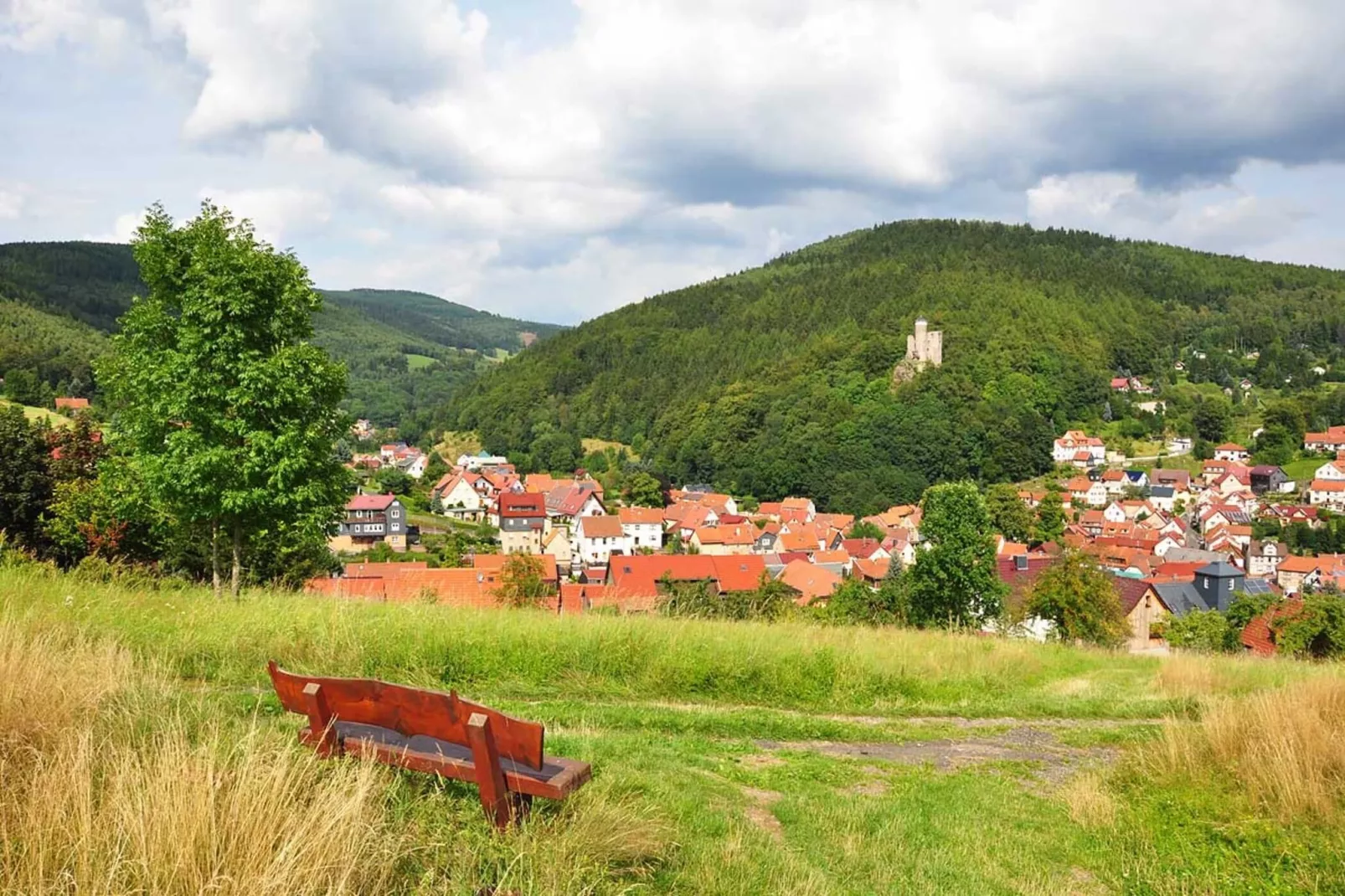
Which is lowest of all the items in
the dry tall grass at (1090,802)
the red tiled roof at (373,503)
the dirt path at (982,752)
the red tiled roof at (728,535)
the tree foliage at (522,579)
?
the red tiled roof at (728,535)

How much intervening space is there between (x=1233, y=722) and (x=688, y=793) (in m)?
4.45

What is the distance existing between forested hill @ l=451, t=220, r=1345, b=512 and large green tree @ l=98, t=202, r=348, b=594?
88806 millimetres

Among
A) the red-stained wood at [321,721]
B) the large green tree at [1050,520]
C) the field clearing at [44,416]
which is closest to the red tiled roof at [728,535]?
the large green tree at [1050,520]

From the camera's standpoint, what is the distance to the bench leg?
3383 millimetres

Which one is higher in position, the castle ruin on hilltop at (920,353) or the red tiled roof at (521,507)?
the castle ruin on hilltop at (920,353)

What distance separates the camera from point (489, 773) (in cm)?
346

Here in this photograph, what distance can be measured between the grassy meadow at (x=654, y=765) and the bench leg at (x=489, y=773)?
11 cm

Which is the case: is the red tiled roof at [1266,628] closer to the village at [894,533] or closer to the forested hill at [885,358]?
the village at [894,533]

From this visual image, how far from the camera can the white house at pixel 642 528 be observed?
249ft

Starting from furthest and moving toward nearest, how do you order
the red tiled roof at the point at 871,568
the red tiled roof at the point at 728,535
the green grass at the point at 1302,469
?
the green grass at the point at 1302,469 < the red tiled roof at the point at 728,535 < the red tiled roof at the point at 871,568

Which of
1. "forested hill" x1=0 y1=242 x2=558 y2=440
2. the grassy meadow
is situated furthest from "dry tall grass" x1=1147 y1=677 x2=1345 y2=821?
"forested hill" x1=0 y1=242 x2=558 y2=440

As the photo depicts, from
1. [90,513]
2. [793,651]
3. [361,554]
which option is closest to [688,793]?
[793,651]

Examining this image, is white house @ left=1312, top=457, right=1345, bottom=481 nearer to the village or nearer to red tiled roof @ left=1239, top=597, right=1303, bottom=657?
the village

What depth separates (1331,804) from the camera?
16.9ft
